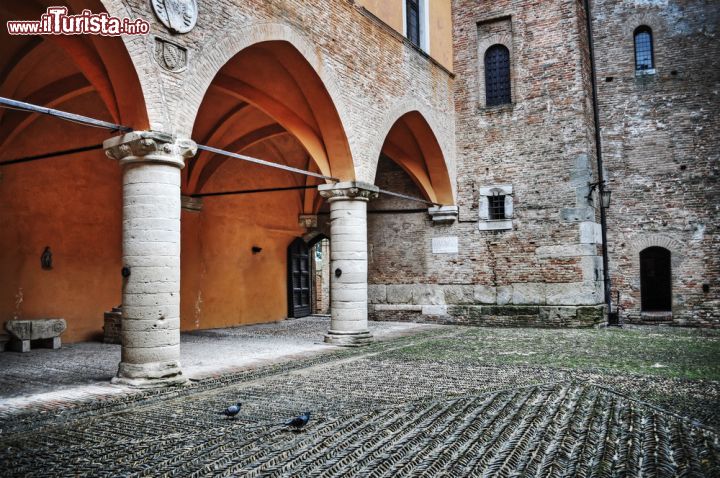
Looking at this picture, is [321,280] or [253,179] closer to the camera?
[253,179]

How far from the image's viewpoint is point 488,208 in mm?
14625

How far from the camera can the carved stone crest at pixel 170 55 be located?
6.78 m

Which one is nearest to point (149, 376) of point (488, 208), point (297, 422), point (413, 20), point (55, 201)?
point (297, 422)

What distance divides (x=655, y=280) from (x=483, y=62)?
689 cm

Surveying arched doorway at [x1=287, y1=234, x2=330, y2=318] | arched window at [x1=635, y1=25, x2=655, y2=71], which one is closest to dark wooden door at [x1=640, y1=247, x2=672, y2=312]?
arched window at [x1=635, y1=25, x2=655, y2=71]

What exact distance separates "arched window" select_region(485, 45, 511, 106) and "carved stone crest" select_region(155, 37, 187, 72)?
9.72 meters

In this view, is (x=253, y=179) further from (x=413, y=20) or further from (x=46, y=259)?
(x=46, y=259)

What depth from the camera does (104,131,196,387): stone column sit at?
6.51 metres

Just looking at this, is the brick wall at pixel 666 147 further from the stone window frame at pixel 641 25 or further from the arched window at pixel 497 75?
the arched window at pixel 497 75

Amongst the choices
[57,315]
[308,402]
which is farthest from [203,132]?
[308,402]

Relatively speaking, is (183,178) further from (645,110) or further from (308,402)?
(645,110)

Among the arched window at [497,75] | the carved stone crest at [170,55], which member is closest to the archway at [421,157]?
the arched window at [497,75]

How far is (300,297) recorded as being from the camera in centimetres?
1741

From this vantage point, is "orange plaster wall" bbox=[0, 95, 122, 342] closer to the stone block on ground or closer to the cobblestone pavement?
the stone block on ground
